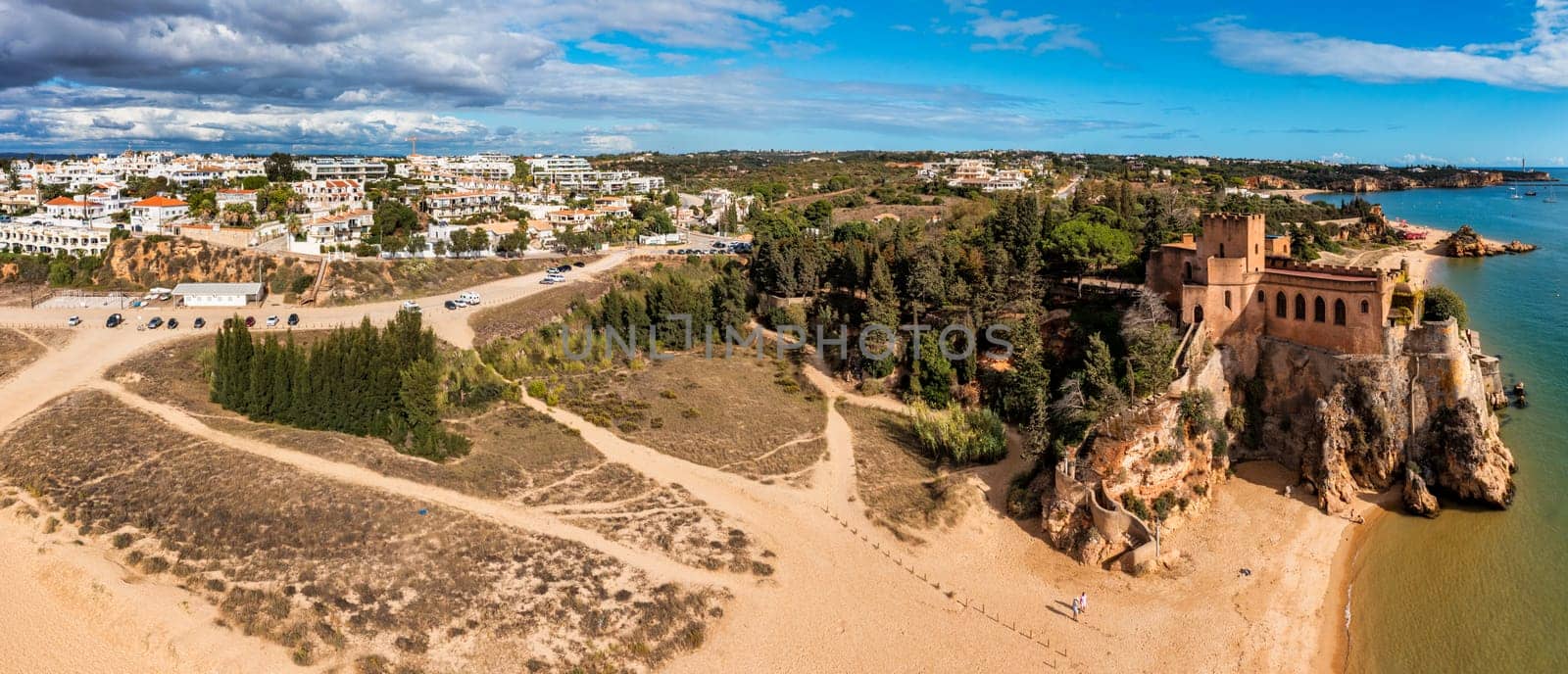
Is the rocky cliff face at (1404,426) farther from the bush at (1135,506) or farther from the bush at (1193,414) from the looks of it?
the bush at (1135,506)

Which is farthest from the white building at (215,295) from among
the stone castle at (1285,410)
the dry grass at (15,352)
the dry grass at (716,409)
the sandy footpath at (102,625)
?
the stone castle at (1285,410)

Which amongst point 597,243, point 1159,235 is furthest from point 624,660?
point 597,243

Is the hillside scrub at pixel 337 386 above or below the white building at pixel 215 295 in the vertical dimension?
below

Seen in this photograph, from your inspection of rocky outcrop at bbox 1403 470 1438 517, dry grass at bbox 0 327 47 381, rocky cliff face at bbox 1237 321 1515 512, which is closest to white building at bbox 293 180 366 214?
dry grass at bbox 0 327 47 381

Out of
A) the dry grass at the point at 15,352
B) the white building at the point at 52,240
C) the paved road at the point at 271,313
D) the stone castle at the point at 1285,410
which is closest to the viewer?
the stone castle at the point at 1285,410

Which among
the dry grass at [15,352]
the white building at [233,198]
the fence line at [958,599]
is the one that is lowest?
the fence line at [958,599]

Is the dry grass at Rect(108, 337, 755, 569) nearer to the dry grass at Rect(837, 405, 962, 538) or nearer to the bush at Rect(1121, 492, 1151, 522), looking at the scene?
the dry grass at Rect(837, 405, 962, 538)

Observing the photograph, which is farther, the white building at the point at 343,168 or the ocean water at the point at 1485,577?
the white building at the point at 343,168
